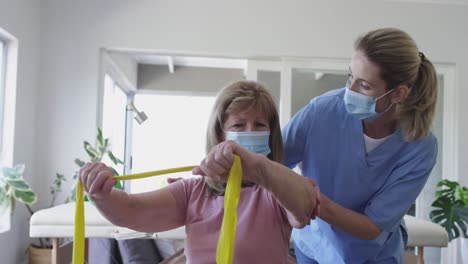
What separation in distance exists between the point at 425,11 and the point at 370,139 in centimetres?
322

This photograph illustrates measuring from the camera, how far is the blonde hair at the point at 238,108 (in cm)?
101

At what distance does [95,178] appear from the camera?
80 cm

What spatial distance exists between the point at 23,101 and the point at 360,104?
2893 mm

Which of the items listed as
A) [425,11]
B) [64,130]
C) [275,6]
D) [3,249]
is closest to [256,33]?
[275,6]

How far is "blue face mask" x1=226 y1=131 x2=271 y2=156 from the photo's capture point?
97 cm

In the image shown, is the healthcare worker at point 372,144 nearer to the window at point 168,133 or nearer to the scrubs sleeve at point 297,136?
the scrubs sleeve at point 297,136

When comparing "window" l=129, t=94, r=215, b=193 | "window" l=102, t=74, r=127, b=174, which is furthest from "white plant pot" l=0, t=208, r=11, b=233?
"window" l=129, t=94, r=215, b=193

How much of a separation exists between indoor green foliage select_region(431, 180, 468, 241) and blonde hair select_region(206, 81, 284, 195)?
9.69 ft

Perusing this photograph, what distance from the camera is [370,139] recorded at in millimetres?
1278

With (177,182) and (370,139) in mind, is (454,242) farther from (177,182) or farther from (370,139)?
(177,182)

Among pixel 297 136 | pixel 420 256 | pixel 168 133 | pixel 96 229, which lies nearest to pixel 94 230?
pixel 96 229

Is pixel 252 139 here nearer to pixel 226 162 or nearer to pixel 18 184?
pixel 226 162

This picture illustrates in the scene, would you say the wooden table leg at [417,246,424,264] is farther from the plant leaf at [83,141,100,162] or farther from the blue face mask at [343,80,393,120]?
the plant leaf at [83,141,100,162]

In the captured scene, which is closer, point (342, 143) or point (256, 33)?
point (342, 143)
